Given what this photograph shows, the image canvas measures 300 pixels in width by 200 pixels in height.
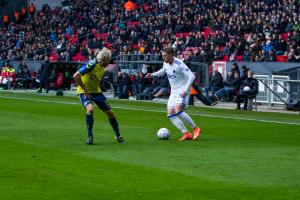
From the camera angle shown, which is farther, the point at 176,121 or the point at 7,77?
the point at 7,77

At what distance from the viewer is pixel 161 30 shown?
5122cm

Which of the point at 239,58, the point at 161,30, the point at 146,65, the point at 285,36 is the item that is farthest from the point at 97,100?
the point at 161,30

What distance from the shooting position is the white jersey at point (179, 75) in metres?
19.6

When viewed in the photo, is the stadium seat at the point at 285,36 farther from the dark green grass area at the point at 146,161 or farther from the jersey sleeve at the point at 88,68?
the jersey sleeve at the point at 88,68

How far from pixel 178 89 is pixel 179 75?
317 mm

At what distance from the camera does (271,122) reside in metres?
25.8

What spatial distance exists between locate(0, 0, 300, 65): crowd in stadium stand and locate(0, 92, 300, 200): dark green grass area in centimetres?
1589

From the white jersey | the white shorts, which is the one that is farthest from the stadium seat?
the white shorts

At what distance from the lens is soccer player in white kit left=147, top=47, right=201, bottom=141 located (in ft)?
63.8

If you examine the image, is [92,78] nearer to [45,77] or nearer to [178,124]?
[178,124]

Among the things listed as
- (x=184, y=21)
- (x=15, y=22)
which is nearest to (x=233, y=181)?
(x=184, y=21)

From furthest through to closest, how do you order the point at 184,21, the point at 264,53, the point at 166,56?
the point at 184,21
the point at 264,53
the point at 166,56

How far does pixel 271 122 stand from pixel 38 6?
48506 mm

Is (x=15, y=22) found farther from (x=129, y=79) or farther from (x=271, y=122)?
(x=271, y=122)
